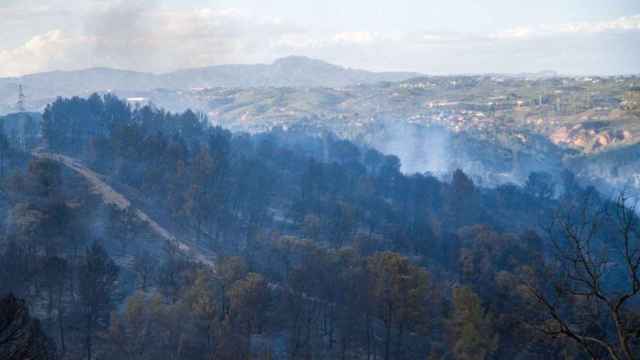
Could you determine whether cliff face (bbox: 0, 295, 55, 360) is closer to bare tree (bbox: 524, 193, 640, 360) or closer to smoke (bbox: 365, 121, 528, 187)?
bare tree (bbox: 524, 193, 640, 360)

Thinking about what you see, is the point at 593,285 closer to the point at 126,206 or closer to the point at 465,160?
the point at 126,206

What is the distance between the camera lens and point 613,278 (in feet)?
244

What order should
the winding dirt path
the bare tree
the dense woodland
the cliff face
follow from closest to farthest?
the bare tree
the cliff face
the dense woodland
the winding dirt path

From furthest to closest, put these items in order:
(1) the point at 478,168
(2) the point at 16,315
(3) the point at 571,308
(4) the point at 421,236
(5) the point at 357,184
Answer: (1) the point at 478,168, (5) the point at 357,184, (4) the point at 421,236, (3) the point at 571,308, (2) the point at 16,315

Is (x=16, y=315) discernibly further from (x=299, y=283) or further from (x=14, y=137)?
(x=14, y=137)

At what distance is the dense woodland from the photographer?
32562 mm

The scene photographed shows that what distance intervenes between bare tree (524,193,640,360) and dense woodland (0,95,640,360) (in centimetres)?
11

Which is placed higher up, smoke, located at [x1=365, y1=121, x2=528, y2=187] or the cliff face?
the cliff face

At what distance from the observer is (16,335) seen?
68.9 ft

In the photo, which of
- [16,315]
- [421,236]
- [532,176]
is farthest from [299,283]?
[532,176]

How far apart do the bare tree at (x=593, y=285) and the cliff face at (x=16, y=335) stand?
50.2 ft

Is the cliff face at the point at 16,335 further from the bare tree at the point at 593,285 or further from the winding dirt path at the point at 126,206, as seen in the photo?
the winding dirt path at the point at 126,206

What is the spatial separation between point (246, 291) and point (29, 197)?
25212 mm

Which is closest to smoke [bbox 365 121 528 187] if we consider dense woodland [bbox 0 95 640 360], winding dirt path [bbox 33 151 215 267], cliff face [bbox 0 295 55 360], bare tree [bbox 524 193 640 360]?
bare tree [bbox 524 193 640 360]
